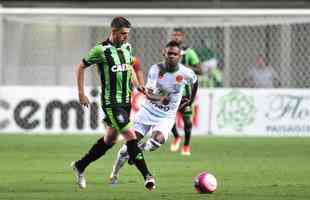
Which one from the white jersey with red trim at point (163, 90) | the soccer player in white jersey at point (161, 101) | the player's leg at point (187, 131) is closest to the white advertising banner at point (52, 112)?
the player's leg at point (187, 131)

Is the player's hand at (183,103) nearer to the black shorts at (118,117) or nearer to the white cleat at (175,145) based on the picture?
the black shorts at (118,117)

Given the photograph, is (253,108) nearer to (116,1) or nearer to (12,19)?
(12,19)

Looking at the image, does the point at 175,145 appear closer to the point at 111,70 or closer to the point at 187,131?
the point at 187,131

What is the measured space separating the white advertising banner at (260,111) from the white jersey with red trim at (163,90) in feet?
27.8

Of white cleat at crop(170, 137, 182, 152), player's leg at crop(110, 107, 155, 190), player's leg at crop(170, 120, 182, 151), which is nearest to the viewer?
player's leg at crop(110, 107, 155, 190)

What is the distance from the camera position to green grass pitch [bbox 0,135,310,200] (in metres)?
12.2

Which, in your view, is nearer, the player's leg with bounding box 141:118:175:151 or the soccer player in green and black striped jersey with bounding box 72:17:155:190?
the soccer player in green and black striped jersey with bounding box 72:17:155:190

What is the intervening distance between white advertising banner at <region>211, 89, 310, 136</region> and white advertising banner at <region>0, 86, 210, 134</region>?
35cm

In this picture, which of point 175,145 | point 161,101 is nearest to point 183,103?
point 161,101

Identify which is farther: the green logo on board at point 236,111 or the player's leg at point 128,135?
the green logo on board at point 236,111

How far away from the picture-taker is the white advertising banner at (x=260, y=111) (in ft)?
80.4

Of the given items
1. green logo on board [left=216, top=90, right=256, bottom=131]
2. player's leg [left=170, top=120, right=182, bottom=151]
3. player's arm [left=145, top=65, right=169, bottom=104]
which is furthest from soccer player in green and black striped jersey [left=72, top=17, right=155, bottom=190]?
green logo on board [left=216, top=90, right=256, bottom=131]

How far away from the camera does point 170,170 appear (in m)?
15.8

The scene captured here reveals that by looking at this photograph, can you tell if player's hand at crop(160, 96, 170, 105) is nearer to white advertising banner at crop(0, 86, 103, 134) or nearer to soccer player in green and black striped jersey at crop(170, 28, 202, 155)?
soccer player in green and black striped jersey at crop(170, 28, 202, 155)
